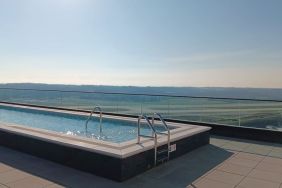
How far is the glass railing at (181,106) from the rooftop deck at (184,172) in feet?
5.21

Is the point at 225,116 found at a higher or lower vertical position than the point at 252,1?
lower

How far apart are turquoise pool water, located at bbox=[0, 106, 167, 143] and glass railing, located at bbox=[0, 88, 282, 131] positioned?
1288mm

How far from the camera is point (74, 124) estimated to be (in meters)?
7.21

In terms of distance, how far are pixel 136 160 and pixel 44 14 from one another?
673 centimetres

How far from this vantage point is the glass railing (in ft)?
21.7

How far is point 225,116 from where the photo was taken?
22.8 feet

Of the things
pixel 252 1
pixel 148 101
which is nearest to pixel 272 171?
pixel 148 101

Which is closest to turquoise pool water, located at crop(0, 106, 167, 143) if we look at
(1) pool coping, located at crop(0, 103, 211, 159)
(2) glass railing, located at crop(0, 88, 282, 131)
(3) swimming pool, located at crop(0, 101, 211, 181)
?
(3) swimming pool, located at crop(0, 101, 211, 181)

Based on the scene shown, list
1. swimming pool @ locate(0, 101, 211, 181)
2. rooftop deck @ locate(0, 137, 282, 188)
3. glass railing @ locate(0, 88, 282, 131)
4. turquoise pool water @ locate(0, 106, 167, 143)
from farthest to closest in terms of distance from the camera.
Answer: glass railing @ locate(0, 88, 282, 131) → turquoise pool water @ locate(0, 106, 167, 143) → swimming pool @ locate(0, 101, 211, 181) → rooftop deck @ locate(0, 137, 282, 188)

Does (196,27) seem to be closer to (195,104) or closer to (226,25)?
(226,25)

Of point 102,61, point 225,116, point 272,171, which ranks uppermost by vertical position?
point 102,61

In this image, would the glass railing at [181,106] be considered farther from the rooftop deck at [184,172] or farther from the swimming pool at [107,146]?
the rooftop deck at [184,172]

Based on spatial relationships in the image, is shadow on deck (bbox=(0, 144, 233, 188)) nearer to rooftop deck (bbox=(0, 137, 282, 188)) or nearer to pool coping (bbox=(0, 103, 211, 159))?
rooftop deck (bbox=(0, 137, 282, 188))

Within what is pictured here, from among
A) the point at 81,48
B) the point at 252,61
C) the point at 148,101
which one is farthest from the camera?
the point at 252,61
